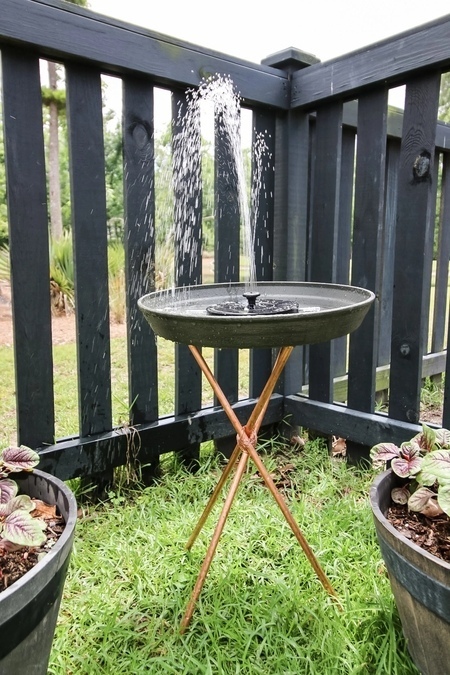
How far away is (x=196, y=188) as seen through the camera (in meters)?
2.02

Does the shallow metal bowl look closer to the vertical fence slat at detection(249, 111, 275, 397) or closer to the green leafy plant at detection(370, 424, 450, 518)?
the green leafy plant at detection(370, 424, 450, 518)

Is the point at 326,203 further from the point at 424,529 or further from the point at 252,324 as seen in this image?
the point at 424,529

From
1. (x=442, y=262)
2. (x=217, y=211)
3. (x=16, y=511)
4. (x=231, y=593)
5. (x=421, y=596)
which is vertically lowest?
(x=231, y=593)

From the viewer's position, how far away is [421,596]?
93cm

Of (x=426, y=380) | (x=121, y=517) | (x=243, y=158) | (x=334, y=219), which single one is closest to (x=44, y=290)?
(x=121, y=517)

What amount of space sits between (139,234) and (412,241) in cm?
106

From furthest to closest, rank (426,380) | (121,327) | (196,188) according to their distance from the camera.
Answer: (121,327) → (426,380) → (196,188)

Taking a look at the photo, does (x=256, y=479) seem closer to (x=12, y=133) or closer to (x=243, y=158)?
(x=243, y=158)

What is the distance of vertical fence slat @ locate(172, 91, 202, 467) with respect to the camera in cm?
196

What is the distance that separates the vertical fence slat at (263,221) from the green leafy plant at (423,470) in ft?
3.70

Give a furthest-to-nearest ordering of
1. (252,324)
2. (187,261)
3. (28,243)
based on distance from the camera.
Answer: (187,261), (28,243), (252,324)

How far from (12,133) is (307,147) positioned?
1349 millimetres

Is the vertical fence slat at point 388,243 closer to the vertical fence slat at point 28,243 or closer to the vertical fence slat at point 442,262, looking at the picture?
the vertical fence slat at point 442,262

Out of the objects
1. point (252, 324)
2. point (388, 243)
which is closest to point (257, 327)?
point (252, 324)
